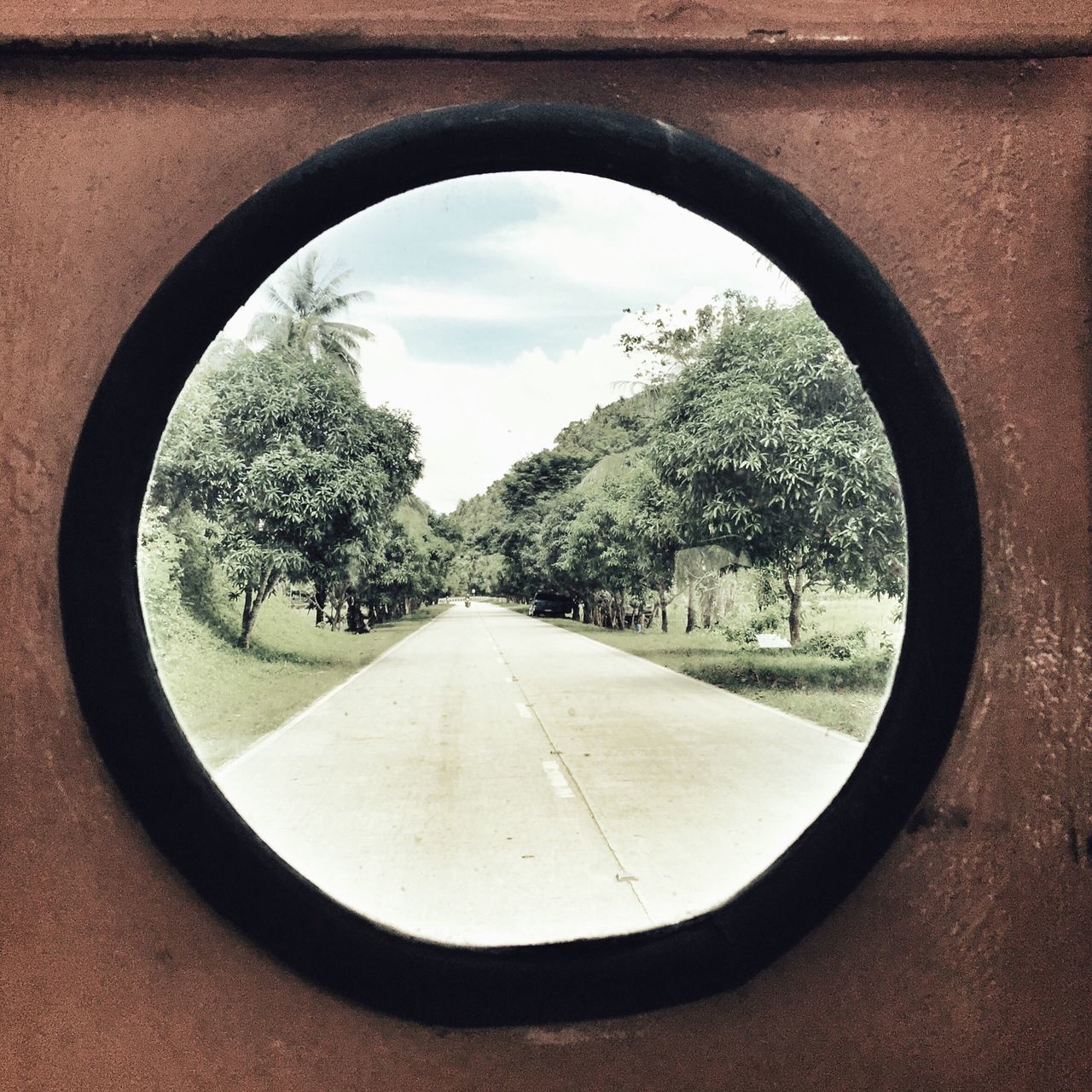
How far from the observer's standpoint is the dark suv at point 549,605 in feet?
94.0

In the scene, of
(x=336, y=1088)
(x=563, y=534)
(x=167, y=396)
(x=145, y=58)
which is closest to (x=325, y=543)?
(x=167, y=396)

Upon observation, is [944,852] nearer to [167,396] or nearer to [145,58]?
[167,396]

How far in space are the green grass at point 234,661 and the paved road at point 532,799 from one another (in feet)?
0.64

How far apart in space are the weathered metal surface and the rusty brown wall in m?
0.03

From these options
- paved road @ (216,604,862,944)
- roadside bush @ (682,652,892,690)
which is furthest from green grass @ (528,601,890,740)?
paved road @ (216,604,862,944)

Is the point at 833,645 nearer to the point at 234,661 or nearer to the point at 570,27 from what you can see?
the point at 234,661

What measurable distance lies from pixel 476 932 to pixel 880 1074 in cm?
64

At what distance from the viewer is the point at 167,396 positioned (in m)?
1.16

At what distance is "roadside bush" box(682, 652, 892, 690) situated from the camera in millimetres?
8078

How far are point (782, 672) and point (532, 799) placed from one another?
5.19 metres

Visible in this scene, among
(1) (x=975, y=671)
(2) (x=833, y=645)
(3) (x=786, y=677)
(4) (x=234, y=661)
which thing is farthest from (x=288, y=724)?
(1) (x=975, y=671)

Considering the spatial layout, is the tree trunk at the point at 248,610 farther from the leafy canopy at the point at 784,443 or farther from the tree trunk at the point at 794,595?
the tree trunk at the point at 794,595

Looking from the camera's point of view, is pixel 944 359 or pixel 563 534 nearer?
pixel 944 359

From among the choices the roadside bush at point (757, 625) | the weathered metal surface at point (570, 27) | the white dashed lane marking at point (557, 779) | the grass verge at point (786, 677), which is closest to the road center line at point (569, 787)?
the white dashed lane marking at point (557, 779)
